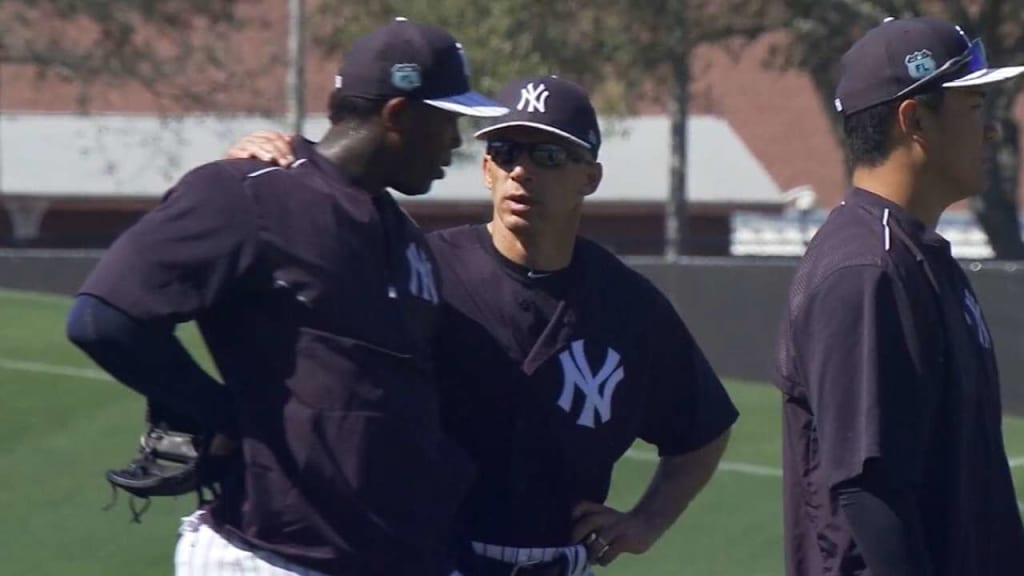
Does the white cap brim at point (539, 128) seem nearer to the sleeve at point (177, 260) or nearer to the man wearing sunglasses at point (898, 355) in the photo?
the man wearing sunglasses at point (898, 355)

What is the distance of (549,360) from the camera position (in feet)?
12.3

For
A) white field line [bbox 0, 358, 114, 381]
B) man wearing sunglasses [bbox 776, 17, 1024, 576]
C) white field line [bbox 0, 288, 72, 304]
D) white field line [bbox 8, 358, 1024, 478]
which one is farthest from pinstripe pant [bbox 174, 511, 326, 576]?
white field line [bbox 0, 288, 72, 304]

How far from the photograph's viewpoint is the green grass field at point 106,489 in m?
7.52

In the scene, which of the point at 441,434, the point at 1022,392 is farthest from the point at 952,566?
the point at 1022,392

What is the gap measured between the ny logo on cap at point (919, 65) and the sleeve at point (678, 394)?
1.04 metres

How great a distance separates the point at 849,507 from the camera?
2.88 meters

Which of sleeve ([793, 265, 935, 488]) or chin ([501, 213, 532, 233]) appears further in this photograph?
chin ([501, 213, 532, 233])

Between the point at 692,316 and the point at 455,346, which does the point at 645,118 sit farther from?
the point at 455,346

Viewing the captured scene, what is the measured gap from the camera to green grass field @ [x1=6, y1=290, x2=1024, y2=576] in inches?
296

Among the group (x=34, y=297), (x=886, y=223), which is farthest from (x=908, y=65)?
(x=34, y=297)

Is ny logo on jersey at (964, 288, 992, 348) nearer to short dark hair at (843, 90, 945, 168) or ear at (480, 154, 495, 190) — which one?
short dark hair at (843, 90, 945, 168)

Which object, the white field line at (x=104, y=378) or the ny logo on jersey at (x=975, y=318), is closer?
the ny logo on jersey at (x=975, y=318)

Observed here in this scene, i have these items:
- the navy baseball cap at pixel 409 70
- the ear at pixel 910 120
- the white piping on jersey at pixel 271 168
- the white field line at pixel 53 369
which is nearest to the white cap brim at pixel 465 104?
the navy baseball cap at pixel 409 70

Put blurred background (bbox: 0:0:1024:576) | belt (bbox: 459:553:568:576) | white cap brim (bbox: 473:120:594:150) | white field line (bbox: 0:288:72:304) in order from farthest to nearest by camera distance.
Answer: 1. white field line (bbox: 0:288:72:304)
2. blurred background (bbox: 0:0:1024:576)
3. white cap brim (bbox: 473:120:594:150)
4. belt (bbox: 459:553:568:576)
